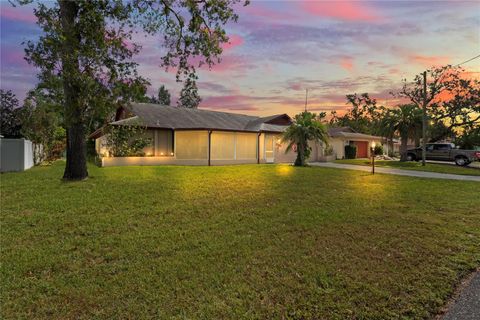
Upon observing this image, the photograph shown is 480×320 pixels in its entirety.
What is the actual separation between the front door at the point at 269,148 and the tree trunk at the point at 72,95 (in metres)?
15.6

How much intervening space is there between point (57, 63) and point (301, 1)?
28.7ft

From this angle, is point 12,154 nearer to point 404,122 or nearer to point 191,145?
point 191,145

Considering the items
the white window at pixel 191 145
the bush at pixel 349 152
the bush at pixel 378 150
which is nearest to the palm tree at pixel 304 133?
the white window at pixel 191 145

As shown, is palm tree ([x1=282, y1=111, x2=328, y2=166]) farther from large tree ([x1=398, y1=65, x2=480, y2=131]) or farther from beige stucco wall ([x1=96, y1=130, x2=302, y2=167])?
large tree ([x1=398, y1=65, x2=480, y2=131])

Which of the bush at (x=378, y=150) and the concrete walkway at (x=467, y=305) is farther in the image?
the bush at (x=378, y=150)

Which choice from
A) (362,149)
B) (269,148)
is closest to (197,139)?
(269,148)

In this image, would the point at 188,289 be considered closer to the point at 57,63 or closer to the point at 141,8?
the point at 57,63

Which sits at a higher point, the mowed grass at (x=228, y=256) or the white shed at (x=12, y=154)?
the white shed at (x=12, y=154)

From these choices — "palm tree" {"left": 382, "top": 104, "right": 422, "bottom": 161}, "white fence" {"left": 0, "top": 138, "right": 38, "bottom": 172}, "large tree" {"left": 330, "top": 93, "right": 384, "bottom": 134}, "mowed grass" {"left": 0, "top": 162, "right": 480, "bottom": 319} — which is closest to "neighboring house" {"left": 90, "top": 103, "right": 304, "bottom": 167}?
"white fence" {"left": 0, "top": 138, "right": 38, "bottom": 172}

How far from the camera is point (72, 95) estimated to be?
34.6 ft

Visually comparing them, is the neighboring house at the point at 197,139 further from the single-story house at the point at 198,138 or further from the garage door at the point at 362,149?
the garage door at the point at 362,149

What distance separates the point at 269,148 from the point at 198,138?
21.3ft

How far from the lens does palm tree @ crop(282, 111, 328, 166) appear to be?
20.3 metres

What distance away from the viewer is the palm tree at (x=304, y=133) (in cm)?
2027
